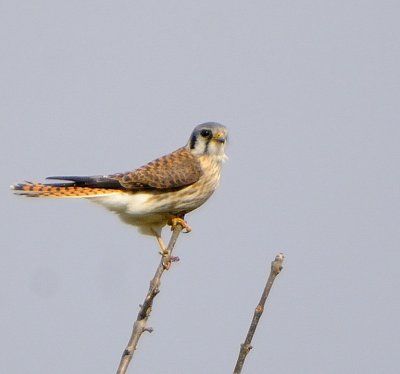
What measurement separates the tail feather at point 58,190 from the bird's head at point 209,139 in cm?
92

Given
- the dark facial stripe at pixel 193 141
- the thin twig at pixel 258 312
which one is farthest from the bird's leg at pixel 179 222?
the thin twig at pixel 258 312

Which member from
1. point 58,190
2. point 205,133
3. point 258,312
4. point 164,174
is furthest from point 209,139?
point 258,312

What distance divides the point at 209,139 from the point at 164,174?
0.65 m

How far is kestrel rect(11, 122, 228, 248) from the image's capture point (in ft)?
19.7

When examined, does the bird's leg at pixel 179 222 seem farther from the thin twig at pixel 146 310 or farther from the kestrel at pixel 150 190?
the thin twig at pixel 146 310

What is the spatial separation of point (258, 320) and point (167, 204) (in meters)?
2.99

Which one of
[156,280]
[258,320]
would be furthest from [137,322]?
[258,320]

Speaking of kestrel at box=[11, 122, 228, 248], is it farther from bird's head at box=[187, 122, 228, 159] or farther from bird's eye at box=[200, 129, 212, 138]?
bird's eye at box=[200, 129, 212, 138]

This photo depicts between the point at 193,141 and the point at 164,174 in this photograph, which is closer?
the point at 164,174

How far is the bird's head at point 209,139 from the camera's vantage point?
6.69m

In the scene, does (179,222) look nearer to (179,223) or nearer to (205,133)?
(179,223)

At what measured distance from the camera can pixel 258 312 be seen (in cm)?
324

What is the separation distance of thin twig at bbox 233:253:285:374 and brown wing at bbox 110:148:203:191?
2972 mm

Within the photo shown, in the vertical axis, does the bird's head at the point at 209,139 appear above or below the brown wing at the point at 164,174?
above
